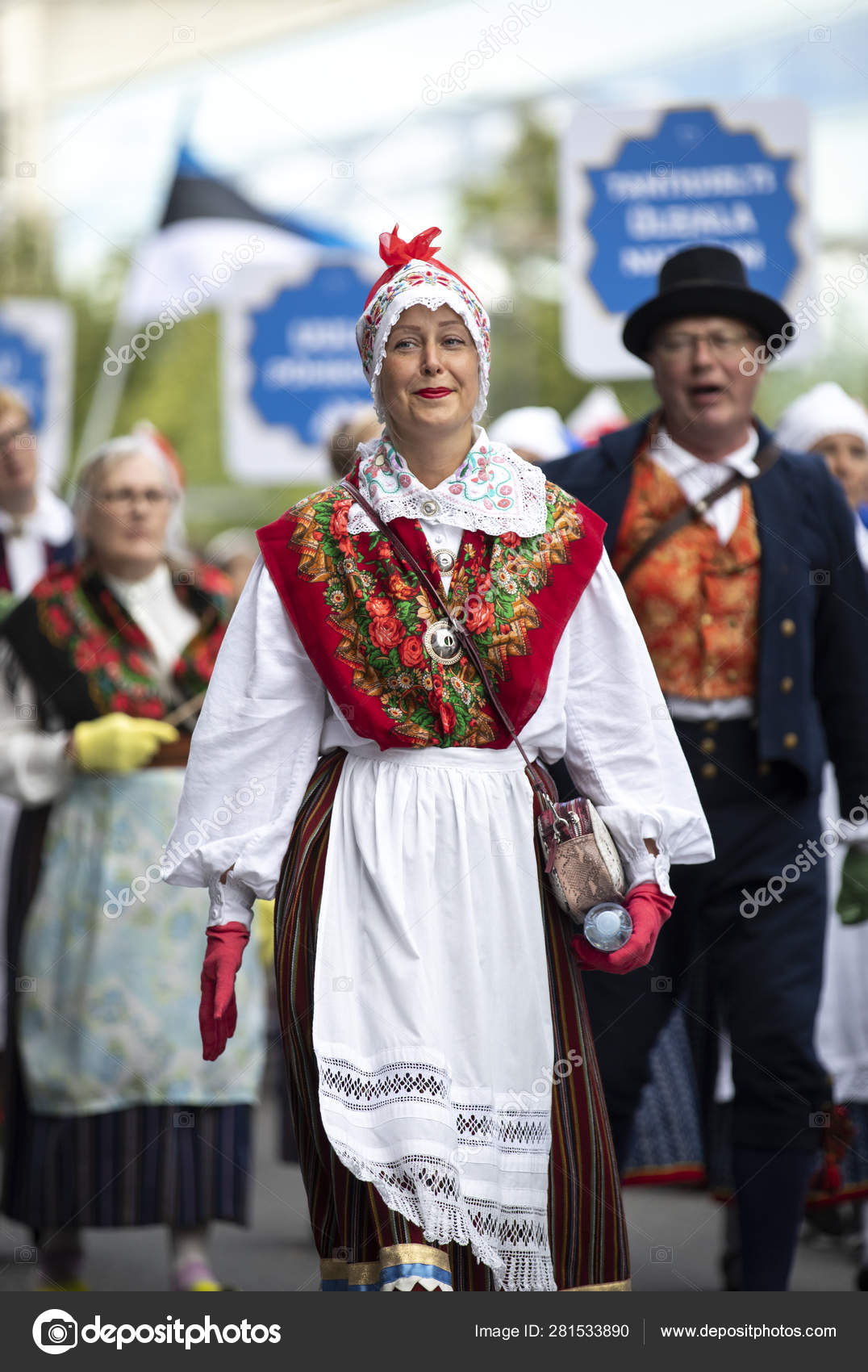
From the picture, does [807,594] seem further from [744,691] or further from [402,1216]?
[402,1216]

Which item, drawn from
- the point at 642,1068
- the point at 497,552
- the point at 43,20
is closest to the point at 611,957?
the point at 497,552

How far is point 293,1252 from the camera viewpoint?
5.43 meters

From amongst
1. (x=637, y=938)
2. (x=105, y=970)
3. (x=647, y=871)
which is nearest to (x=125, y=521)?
(x=105, y=970)

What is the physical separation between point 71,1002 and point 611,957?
7.34ft

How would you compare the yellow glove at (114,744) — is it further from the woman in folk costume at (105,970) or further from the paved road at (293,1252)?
the paved road at (293,1252)

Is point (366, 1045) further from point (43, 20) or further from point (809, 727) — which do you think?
point (43, 20)

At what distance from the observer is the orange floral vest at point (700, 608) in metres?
4.14

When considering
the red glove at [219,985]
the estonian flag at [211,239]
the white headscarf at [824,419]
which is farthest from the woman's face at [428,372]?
the estonian flag at [211,239]

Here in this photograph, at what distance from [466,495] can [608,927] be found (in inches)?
30.4

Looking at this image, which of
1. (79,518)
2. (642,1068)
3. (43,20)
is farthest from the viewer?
(43,20)

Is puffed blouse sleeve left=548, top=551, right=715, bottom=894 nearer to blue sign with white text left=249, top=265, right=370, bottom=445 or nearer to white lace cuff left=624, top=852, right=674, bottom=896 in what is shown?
white lace cuff left=624, top=852, right=674, bottom=896

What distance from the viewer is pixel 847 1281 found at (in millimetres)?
4785

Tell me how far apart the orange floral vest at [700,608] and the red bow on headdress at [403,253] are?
3.38 ft

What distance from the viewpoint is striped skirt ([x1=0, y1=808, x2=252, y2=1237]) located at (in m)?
4.81
